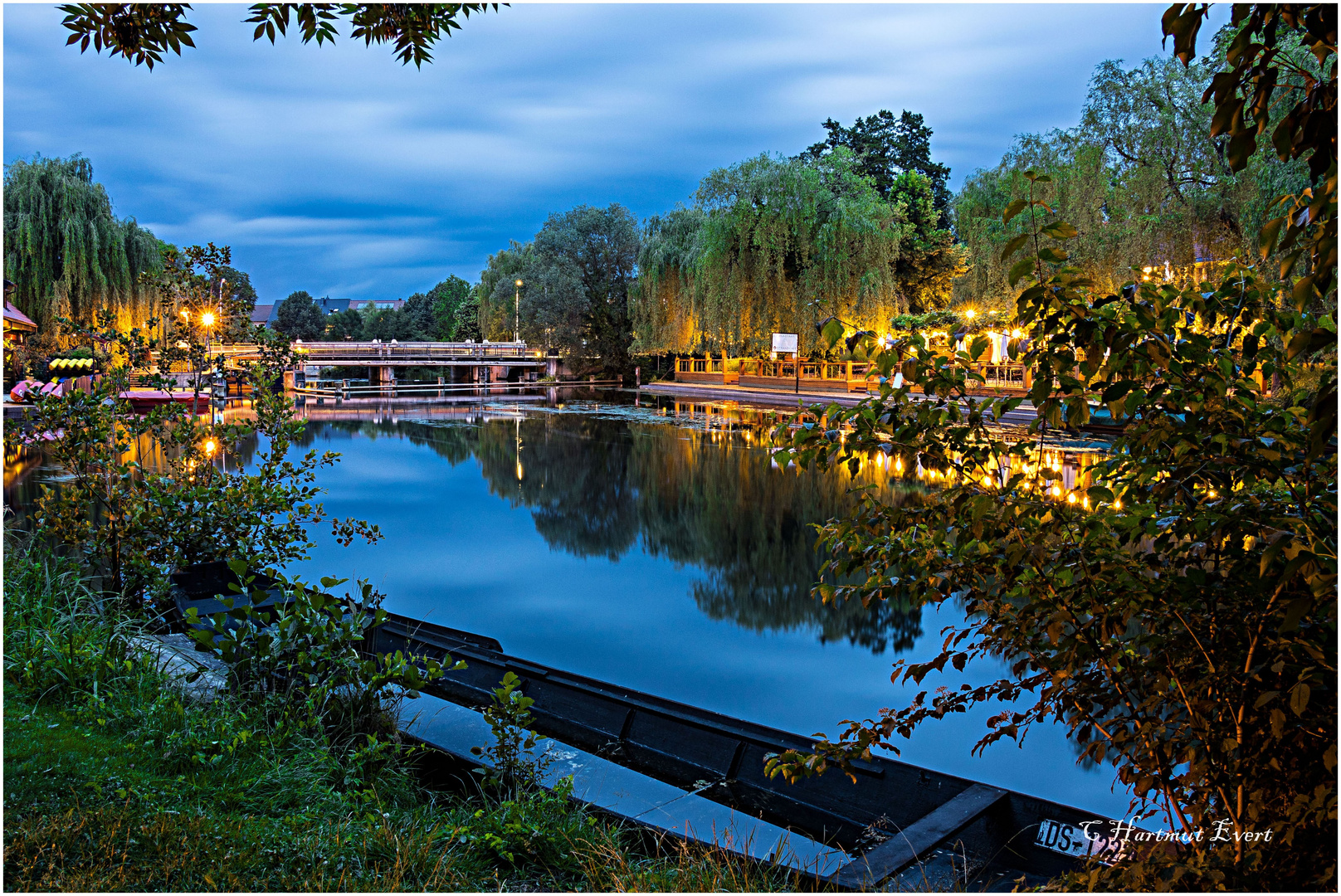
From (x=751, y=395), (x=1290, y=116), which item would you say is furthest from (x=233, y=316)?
(x=751, y=395)

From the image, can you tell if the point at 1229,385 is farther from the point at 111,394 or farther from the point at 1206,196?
the point at 1206,196

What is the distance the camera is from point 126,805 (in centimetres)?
346

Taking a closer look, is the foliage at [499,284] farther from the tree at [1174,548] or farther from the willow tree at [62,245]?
the tree at [1174,548]

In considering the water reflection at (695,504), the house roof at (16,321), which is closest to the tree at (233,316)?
the water reflection at (695,504)

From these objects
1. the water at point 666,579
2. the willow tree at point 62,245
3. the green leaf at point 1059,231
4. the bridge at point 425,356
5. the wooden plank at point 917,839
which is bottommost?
the water at point 666,579

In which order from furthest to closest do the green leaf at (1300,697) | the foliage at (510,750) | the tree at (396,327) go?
the tree at (396,327) → the foliage at (510,750) → the green leaf at (1300,697)

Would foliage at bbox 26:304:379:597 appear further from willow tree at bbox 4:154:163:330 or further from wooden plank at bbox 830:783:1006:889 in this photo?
willow tree at bbox 4:154:163:330

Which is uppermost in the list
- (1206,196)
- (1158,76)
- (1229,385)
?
(1158,76)

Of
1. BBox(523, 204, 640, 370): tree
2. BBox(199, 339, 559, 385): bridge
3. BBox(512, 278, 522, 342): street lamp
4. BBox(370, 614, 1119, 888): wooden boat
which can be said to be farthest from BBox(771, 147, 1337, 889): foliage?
BBox(199, 339, 559, 385): bridge

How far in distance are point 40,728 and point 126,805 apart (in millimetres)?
1172

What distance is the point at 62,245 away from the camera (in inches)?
1051

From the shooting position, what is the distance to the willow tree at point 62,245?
26.0 meters

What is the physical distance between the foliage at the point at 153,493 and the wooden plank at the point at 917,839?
17.0 ft

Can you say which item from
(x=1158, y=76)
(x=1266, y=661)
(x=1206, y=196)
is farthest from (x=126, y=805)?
(x=1158, y=76)
